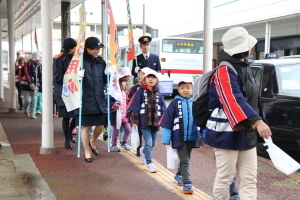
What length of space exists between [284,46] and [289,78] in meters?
19.2

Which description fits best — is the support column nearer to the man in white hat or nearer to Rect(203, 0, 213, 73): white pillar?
Rect(203, 0, 213, 73): white pillar

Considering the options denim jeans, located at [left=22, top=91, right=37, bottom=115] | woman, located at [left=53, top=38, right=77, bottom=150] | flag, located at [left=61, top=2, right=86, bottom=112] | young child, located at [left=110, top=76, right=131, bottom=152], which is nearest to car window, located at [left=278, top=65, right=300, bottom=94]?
young child, located at [left=110, top=76, right=131, bottom=152]

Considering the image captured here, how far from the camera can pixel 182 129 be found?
5164 millimetres

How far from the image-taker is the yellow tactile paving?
5.04 metres

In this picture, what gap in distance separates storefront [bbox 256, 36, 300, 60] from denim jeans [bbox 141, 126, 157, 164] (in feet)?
64.9

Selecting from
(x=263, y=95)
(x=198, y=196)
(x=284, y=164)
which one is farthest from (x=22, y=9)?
(x=284, y=164)

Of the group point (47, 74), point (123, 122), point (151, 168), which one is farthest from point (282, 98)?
point (47, 74)

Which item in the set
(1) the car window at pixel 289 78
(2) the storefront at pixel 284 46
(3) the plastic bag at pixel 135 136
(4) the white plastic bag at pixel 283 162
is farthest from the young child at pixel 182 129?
(2) the storefront at pixel 284 46

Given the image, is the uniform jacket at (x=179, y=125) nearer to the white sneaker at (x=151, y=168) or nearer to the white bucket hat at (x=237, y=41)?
the white sneaker at (x=151, y=168)

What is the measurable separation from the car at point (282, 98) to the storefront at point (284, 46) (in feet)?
57.9

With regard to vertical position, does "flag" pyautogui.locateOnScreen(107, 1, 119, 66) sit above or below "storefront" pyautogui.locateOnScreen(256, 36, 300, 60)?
below

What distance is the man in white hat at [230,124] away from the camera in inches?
144

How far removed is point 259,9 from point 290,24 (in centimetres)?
193

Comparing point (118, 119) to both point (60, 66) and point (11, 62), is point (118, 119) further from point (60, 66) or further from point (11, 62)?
point (11, 62)
